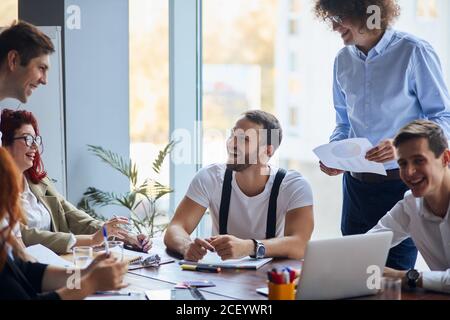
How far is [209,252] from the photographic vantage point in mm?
2928

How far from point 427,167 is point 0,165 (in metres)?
1.48

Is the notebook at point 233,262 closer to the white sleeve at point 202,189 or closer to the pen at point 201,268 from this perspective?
the pen at point 201,268

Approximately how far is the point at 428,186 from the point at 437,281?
14.8 inches

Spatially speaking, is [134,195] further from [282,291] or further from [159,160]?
[282,291]

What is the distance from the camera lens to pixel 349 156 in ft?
9.98

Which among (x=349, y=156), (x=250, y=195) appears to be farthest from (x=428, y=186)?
(x=250, y=195)

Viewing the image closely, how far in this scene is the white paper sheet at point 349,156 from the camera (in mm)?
2994

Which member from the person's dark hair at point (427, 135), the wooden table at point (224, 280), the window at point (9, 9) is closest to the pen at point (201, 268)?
the wooden table at point (224, 280)

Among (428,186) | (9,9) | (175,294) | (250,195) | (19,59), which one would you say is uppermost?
(9,9)

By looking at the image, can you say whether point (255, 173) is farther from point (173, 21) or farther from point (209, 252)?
point (173, 21)

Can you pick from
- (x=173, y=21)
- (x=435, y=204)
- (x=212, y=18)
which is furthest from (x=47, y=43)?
(x=212, y=18)

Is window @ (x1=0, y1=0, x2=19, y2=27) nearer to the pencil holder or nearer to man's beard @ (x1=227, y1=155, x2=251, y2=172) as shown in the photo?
man's beard @ (x1=227, y1=155, x2=251, y2=172)

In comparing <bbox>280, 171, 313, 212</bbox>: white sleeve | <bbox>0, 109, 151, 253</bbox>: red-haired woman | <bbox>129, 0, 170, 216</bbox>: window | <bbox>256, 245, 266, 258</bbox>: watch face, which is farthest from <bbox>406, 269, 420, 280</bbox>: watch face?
<bbox>129, 0, 170, 216</bbox>: window

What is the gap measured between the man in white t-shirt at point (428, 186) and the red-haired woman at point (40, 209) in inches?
42.1
